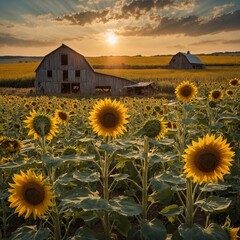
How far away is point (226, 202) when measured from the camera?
2.98 m

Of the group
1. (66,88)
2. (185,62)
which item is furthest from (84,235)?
(185,62)

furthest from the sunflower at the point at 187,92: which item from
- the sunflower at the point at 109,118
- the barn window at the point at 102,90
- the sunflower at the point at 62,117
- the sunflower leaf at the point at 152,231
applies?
the barn window at the point at 102,90

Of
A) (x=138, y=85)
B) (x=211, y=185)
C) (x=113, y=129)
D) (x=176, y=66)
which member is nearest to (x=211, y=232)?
(x=211, y=185)

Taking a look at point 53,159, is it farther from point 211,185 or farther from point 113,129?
point 211,185

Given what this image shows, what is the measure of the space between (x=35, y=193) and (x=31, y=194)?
0.04 meters

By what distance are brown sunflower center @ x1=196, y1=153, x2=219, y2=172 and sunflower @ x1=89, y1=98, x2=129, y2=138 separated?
0.95m

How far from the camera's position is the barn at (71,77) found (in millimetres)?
37469

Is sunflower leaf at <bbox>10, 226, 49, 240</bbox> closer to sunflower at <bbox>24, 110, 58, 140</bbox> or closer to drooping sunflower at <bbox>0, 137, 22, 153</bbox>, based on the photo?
sunflower at <bbox>24, 110, 58, 140</bbox>

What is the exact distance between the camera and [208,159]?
282 centimetres

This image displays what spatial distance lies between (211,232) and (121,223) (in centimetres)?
93

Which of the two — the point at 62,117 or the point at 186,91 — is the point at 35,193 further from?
the point at 186,91

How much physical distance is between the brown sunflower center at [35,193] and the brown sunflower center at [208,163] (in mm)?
1259

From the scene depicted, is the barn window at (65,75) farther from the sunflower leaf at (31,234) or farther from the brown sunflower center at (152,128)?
the sunflower leaf at (31,234)

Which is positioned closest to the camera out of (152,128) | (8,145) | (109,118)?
(152,128)
